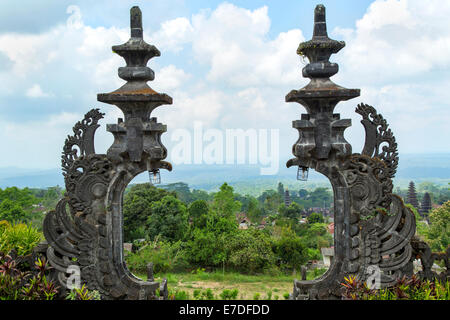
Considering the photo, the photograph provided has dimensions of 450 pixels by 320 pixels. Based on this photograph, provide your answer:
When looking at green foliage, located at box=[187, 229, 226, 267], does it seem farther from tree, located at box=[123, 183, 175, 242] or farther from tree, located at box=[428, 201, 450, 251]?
tree, located at box=[428, 201, 450, 251]

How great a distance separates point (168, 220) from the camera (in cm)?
1670

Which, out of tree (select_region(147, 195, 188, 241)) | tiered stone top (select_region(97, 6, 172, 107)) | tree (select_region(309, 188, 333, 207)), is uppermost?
tiered stone top (select_region(97, 6, 172, 107))

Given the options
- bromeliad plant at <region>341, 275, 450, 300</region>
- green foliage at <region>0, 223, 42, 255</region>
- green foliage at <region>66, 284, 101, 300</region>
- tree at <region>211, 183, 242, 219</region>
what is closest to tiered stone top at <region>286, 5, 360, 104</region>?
bromeliad plant at <region>341, 275, 450, 300</region>

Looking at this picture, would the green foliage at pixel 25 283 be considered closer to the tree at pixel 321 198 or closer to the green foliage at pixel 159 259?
the green foliage at pixel 159 259

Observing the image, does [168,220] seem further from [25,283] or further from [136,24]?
[136,24]

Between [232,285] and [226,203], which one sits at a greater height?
[226,203]

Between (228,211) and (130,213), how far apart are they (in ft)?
16.9

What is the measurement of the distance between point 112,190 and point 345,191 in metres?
4.18

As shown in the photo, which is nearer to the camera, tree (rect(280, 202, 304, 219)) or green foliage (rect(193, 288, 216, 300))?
green foliage (rect(193, 288, 216, 300))

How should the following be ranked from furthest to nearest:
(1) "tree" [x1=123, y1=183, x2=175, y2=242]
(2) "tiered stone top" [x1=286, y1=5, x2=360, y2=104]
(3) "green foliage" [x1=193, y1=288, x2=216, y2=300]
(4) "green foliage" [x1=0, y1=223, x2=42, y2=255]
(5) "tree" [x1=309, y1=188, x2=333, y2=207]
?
1. (5) "tree" [x1=309, y1=188, x2=333, y2=207]
2. (1) "tree" [x1=123, y1=183, x2=175, y2=242]
3. (3) "green foliage" [x1=193, y1=288, x2=216, y2=300]
4. (4) "green foliage" [x1=0, y1=223, x2=42, y2=255]
5. (2) "tiered stone top" [x1=286, y1=5, x2=360, y2=104]

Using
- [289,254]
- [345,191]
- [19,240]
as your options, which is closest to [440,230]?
[289,254]

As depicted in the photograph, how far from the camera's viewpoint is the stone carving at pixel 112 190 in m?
6.37

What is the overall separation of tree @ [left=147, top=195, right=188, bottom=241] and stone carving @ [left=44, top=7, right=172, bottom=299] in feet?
32.6

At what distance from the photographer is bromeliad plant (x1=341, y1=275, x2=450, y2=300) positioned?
19.0 feet
